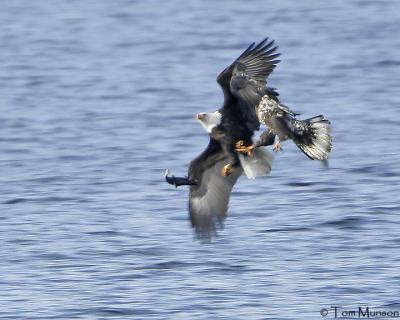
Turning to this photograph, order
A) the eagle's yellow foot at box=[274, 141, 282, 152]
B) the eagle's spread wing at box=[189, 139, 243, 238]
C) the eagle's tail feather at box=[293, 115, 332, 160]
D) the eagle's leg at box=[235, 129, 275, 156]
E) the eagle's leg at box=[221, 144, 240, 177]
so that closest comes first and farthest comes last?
1. the eagle's tail feather at box=[293, 115, 332, 160]
2. the eagle's yellow foot at box=[274, 141, 282, 152]
3. the eagle's leg at box=[235, 129, 275, 156]
4. the eagle's leg at box=[221, 144, 240, 177]
5. the eagle's spread wing at box=[189, 139, 243, 238]

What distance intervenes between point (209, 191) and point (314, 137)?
1.32m

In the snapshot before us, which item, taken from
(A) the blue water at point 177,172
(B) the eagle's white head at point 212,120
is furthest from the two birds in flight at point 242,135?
(A) the blue water at point 177,172

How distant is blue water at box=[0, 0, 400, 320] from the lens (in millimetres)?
11930

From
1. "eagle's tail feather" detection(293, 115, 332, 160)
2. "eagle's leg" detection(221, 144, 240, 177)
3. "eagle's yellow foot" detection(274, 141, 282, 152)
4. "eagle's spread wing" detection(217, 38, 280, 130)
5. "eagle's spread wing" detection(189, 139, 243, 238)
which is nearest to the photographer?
"eagle's tail feather" detection(293, 115, 332, 160)

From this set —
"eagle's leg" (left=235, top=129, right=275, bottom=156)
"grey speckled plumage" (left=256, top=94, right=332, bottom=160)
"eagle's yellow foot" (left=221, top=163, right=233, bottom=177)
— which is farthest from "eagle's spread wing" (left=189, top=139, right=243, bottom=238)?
"grey speckled plumage" (left=256, top=94, right=332, bottom=160)

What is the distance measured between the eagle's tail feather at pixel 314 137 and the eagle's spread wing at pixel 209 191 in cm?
99

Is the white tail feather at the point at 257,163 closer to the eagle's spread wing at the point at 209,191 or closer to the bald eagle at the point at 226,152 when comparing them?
the bald eagle at the point at 226,152

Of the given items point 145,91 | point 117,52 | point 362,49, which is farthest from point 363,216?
point 117,52

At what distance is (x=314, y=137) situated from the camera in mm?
11141

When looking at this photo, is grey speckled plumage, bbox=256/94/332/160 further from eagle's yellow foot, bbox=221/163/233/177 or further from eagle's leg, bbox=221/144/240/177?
eagle's yellow foot, bbox=221/163/233/177

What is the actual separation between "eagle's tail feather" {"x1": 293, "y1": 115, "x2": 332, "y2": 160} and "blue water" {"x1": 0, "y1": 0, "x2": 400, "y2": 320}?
1.27 m

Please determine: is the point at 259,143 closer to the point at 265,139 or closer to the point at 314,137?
the point at 265,139

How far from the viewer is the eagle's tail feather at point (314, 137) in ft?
36.4

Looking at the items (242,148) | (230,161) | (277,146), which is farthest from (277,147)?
(230,161)
